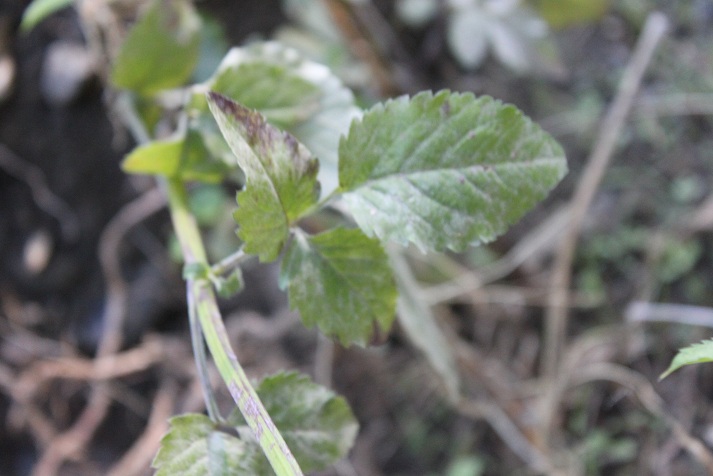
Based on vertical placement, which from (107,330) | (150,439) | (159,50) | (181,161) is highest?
(159,50)

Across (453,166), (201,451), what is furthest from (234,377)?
(453,166)

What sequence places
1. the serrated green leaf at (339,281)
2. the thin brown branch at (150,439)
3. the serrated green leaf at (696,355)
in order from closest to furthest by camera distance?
the serrated green leaf at (696,355) < the serrated green leaf at (339,281) < the thin brown branch at (150,439)

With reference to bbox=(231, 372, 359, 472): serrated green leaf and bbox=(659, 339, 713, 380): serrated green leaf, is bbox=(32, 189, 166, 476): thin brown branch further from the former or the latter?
bbox=(659, 339, 713, 380): serrated green leaf

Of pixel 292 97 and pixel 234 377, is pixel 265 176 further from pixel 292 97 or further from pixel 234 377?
pixel 292 97

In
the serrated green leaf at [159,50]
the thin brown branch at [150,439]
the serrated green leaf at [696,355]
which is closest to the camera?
the serrated green leaf at [696,355]

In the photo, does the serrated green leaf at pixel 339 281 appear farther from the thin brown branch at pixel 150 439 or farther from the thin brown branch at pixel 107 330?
the thin brown branch at pixel 107 330

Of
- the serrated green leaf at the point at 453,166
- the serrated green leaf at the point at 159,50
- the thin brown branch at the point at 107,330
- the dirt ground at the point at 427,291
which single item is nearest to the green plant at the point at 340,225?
the serrated green leaf at the point at 453,166

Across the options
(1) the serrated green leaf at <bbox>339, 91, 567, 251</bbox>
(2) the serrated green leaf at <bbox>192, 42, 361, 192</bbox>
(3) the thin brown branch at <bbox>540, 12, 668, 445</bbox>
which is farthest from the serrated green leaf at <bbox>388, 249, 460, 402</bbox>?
(3) the thin brown branch at <bbox>540, 12, 668, 445</bbox>
